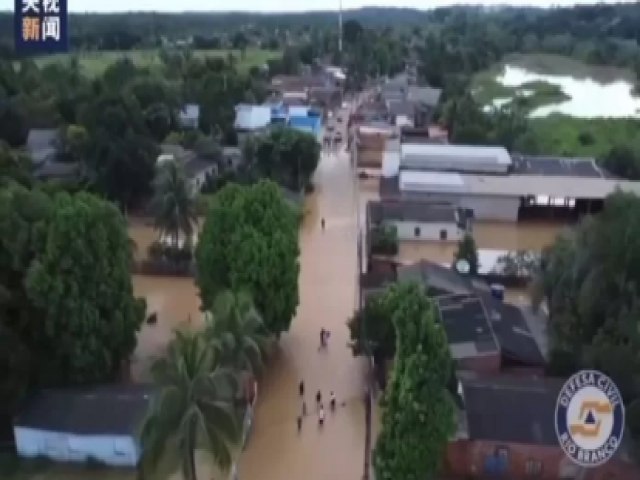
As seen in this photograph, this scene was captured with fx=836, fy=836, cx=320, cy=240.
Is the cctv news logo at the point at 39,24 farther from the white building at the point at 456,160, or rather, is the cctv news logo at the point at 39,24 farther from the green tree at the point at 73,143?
the white building at the point at 456,160

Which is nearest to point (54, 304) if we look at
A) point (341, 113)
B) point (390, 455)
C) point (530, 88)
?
point (390, 455)

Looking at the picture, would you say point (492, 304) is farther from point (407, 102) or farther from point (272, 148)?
point (407, 102)

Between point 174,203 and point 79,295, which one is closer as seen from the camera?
point 79,295

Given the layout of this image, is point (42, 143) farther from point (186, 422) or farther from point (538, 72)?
point (538, 72)

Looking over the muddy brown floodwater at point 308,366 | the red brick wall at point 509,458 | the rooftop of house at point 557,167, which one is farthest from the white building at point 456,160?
the red brick wall at point 509,458

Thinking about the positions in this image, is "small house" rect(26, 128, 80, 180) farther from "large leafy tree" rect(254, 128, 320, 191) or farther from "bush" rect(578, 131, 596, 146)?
"bush" rect(578, 131, 596, 146)

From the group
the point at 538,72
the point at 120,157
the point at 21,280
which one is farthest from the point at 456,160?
the point at 538,72

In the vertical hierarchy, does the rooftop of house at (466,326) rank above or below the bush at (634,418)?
above

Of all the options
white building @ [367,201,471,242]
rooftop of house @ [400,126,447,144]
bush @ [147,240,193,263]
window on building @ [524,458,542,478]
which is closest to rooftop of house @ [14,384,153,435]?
window on building @ [524,458,542,478]
